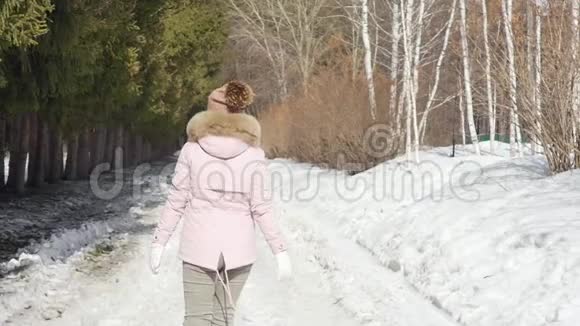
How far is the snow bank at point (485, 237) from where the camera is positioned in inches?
213

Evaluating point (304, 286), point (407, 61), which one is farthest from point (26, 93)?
point (407, 61)

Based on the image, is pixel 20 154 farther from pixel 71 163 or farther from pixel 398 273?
pixel 398 273

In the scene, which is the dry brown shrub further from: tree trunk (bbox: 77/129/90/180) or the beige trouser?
the beige trouser

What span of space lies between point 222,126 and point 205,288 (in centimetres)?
103

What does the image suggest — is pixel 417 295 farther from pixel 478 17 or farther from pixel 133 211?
A: pixel 478 17

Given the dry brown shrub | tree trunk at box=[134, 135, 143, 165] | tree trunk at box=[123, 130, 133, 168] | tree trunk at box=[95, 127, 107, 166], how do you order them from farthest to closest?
tree trunk at box=[134, 135, 143, 165], tree trunk at box=[123, 130, 133, 168], tree trunk at box=[95, 127, 107, 166], the dry brown shrub

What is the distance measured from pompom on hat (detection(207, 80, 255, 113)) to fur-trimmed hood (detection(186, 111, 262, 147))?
67 mm

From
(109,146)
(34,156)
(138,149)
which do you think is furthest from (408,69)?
(138,149)

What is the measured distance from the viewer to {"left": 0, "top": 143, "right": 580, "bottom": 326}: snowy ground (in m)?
5.65

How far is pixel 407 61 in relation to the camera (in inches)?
646

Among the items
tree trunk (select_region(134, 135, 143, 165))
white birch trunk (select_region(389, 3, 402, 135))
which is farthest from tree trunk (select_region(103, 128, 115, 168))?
white birch trunk (select_region(389, 3, 402, 135))

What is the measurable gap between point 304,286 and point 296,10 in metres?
33.9

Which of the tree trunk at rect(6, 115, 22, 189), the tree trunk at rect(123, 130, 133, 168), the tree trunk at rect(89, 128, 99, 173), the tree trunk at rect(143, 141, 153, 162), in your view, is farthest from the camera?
the tree trunk at rect(143, 141, 153, 162)

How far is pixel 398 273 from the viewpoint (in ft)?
25.1
